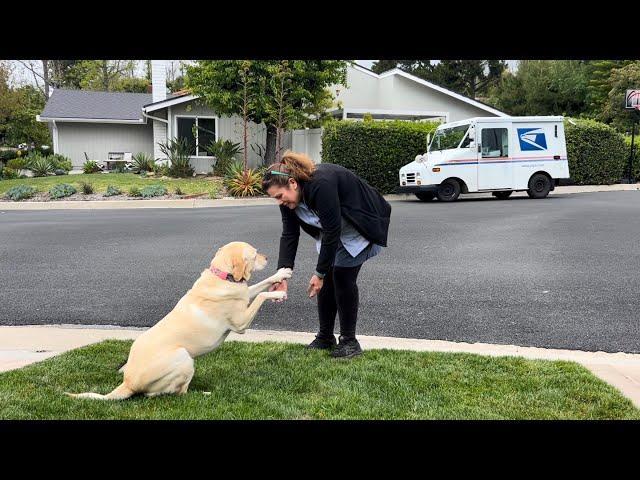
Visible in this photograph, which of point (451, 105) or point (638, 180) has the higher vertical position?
point (451, 105)

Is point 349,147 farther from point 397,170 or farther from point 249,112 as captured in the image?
point 249,112

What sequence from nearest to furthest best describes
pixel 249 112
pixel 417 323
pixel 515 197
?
pixel 417 323 → pixel 515 197 → pixel 249 112

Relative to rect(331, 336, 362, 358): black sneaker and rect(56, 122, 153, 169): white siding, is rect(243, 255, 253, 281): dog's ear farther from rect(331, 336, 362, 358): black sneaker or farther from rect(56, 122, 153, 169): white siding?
rect(56, 122, 153, 169): white siding

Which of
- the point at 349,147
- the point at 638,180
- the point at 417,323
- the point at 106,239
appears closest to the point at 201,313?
the point at 417,323

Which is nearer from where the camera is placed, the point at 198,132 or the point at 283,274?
the point at 283,274

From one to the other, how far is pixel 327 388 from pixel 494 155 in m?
14.5

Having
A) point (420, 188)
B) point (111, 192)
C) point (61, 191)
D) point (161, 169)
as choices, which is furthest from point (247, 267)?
point (161, 169)

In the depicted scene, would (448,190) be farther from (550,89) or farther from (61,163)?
(550,89)

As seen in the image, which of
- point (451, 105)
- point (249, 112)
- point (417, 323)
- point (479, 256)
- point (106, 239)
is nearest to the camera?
point (417, 323)

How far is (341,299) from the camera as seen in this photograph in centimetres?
467

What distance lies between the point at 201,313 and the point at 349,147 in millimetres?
15264

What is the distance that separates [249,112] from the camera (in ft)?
72.0

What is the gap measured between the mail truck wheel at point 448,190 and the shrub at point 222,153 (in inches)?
374

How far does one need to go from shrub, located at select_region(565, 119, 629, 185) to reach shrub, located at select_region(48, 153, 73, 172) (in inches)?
833
